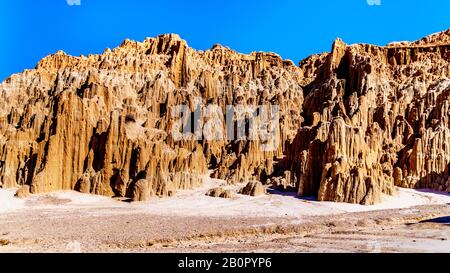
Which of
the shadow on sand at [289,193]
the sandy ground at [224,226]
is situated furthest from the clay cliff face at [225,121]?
the sandy ground at [224,226]

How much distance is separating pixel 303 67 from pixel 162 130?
4049 cm

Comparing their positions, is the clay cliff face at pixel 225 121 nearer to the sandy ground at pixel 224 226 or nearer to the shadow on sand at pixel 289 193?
the shadow on sand at pixel 289 193

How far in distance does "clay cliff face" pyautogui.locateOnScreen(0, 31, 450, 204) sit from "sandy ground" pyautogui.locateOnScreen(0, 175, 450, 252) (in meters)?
5.21

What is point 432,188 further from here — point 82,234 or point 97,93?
point 97,93

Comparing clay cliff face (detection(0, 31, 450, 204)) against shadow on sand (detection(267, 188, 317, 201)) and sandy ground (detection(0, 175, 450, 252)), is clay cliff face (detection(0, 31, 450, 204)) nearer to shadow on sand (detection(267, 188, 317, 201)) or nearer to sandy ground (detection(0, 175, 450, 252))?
shadow on sand (detection(267, 188, 317, 201))

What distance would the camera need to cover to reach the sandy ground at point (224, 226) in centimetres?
2088

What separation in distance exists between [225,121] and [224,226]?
40648mm

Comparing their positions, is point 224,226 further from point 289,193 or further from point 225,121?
point 225,121

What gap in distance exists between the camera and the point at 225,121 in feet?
220

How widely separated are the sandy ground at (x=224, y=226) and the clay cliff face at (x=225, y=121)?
5206 mm

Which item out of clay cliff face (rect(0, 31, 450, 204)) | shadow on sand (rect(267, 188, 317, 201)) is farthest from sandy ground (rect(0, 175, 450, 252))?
clay cliff face (rect(0, 31, 450, 204))

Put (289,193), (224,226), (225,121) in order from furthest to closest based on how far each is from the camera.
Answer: (225,121), (289,193), (224,226)

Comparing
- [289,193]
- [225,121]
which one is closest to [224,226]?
[289,193]
